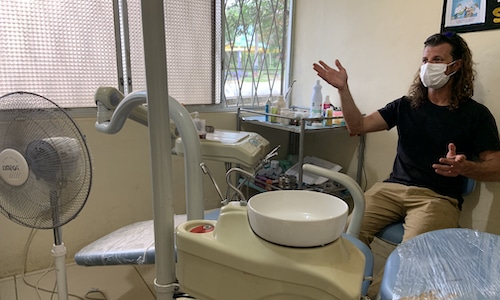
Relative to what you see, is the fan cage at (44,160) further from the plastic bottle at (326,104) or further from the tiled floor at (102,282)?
the plastic bottle at (326,104)

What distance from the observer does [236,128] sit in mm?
2518

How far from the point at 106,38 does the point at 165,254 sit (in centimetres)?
162

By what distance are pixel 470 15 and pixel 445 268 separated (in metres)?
1.43

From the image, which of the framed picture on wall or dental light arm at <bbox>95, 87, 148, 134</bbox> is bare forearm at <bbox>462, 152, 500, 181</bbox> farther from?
dental light arm at <bbox>95, 87, 148, 134</bbox>

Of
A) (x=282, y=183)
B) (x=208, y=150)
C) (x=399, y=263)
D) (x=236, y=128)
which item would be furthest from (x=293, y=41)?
(x=399, y=263)

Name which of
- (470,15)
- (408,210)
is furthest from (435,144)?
(470,15)

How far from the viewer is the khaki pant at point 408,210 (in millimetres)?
1549

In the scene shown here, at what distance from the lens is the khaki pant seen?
1549 mm

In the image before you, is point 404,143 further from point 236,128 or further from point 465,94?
point 236,128

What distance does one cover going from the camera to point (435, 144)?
1.69m

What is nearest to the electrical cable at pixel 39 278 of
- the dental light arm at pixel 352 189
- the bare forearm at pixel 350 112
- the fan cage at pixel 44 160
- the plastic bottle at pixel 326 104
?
the fan cage at pixel 44 160

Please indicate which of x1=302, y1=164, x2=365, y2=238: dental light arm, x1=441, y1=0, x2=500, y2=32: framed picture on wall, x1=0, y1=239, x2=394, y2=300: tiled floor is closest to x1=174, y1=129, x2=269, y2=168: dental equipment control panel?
x1=302, y1=164, x2=365, y2=238: dental light arm

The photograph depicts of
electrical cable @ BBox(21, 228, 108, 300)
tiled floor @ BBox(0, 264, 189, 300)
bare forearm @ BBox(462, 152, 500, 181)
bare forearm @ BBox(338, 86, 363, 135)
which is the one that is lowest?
tiled floor @ BBox(0, 264, 189, 300)

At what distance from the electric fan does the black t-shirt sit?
154cm
